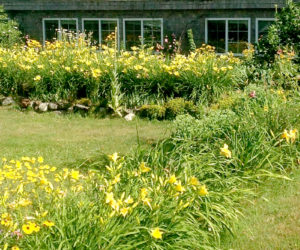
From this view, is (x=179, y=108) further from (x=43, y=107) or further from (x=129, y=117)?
(x=43, y=107)

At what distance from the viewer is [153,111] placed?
10.5 m

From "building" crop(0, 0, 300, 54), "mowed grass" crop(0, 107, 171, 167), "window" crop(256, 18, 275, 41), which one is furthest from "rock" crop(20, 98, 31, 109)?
"window" crop(256, 18, 275, 41)

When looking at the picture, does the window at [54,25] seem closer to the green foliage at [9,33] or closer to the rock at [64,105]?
the green foliage at [9,33]

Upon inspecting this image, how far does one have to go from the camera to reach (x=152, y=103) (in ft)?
35.5

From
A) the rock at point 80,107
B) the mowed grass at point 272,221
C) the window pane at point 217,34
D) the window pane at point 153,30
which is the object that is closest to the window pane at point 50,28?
the window pane at point 153,30

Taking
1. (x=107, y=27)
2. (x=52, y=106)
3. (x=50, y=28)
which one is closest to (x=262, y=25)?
(x=107, y=27)

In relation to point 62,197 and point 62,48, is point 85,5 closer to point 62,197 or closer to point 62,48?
point 62,48

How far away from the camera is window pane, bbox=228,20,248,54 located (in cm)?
1844

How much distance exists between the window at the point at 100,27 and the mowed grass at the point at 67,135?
8692 mm

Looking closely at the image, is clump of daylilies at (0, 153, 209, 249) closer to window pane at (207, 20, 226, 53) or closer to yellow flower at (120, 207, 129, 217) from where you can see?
yellow flower at (120, 207, 129, 217)

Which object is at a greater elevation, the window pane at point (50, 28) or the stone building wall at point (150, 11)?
the stone building wall at point (150, 11)

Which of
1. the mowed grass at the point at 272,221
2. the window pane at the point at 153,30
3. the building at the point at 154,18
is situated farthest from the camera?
the window pane at the point at 153,30

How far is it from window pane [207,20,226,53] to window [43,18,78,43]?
476cm

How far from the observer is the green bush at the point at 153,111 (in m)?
10.5
